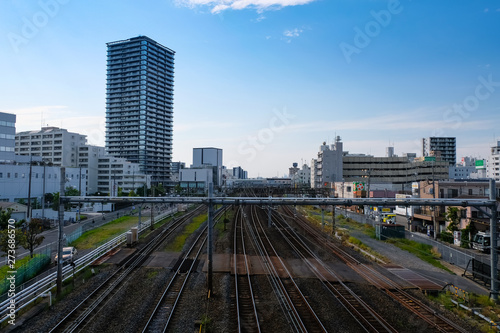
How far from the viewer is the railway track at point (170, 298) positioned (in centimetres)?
1084

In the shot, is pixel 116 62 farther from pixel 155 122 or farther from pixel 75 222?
pixel 75 222

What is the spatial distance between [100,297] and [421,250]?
22.3 meters

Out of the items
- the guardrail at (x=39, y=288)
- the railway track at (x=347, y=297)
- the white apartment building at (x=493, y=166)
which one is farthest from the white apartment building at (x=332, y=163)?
the guardrail at (x=39, y=288)

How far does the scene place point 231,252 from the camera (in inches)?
880

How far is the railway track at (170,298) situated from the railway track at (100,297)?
2.19 metres

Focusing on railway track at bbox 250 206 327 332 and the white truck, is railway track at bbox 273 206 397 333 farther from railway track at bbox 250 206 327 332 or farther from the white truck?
the white truck

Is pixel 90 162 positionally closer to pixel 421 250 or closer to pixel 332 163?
pixel 332 163

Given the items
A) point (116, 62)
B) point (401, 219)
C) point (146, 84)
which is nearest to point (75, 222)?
point (401, 219)

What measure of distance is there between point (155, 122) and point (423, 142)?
10731 centimetres

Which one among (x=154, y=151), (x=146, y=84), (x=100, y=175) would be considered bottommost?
(x=100, y=175)

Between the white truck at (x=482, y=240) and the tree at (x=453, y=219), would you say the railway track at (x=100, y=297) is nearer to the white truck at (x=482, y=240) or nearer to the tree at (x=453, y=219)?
the white truck at (x=482, y=240)

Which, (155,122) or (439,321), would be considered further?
(155,122)

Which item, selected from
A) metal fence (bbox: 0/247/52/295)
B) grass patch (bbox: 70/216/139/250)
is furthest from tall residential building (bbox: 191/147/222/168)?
metal fence (bbox: 0/247/52/295)

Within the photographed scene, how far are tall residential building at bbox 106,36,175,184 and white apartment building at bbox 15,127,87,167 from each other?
20213 mm
